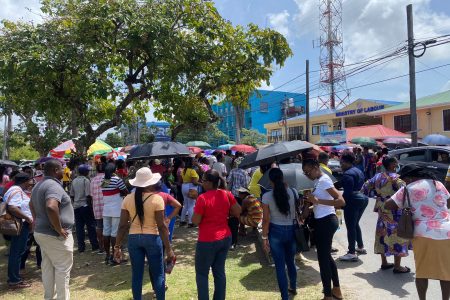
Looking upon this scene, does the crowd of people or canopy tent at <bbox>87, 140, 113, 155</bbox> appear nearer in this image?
the crowd of people

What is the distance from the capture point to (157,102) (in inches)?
416

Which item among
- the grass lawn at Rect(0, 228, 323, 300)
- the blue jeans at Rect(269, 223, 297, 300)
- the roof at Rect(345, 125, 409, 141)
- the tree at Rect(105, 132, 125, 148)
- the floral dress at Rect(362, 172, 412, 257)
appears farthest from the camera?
the tree at Rect(105, 132, 125, 148)

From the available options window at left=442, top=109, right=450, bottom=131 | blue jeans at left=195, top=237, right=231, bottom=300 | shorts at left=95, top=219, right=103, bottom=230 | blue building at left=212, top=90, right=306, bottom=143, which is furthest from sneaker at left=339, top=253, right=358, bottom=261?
blue building at left=212, top=90, right=306, bottom=143

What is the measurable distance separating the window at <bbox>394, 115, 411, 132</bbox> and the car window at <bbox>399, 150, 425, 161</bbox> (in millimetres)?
14269

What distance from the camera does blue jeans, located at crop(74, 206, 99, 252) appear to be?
7480mm

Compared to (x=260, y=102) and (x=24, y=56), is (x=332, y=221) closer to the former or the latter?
(x=24, y=56)

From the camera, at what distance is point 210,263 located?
4129 mm

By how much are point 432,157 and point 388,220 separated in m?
8.36

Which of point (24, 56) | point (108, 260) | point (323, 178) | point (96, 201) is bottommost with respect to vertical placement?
point (108, 260)

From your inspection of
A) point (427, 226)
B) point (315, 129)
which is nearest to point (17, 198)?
point (427, 226)

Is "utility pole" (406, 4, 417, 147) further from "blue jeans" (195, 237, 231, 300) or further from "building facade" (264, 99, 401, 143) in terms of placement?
"blue jeans" (195, 237, 231, 300)

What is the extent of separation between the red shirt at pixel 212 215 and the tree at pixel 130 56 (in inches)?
175

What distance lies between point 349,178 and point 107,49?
215 inches

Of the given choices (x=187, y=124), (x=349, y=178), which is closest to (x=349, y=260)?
(x=349, y=178)
